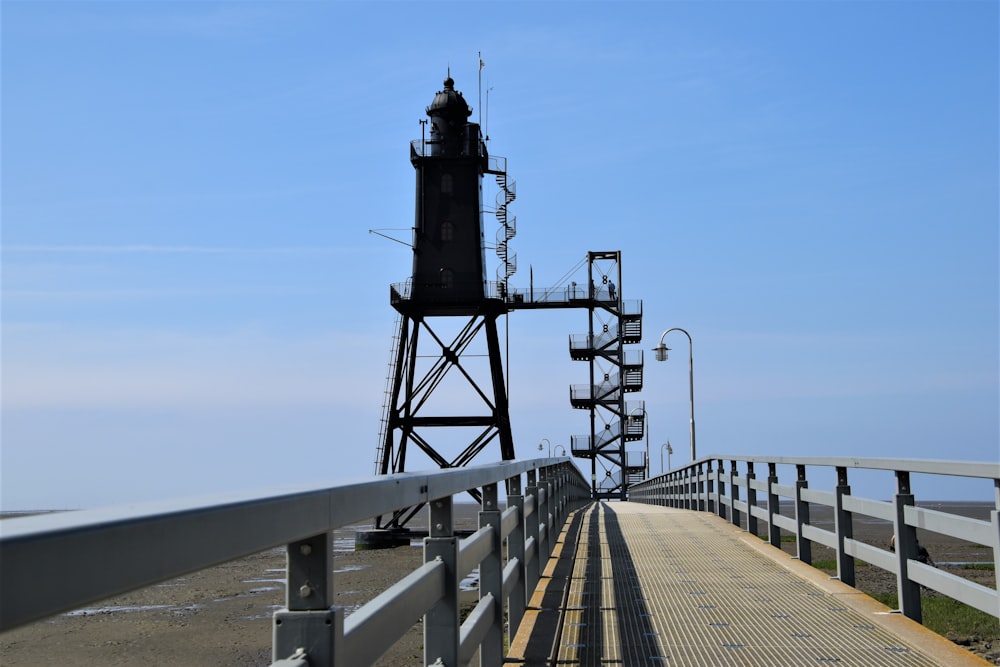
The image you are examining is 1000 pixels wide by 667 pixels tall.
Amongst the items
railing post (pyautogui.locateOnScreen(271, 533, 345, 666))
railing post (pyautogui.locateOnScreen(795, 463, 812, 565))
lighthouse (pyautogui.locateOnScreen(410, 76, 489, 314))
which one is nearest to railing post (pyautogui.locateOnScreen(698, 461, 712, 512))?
railing post (pyautogui.locateOnScreen(795, 463, 812, 565))

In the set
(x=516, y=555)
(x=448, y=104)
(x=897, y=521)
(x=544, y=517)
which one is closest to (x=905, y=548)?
(x=897, y=521)

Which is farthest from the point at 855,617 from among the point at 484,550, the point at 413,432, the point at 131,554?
the point at 413,432

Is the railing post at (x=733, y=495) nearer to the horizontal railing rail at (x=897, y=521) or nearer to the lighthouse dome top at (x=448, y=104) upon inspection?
the horizontal railing rail at (x=897, y=521)

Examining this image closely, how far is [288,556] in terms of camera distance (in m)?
2.54

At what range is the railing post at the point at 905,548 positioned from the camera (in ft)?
24.5

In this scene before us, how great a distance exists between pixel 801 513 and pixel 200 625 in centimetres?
1150

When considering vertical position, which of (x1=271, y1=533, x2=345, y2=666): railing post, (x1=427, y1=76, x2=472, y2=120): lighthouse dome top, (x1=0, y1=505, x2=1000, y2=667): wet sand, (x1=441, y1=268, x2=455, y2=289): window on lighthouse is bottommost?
(x1=0, y1=505, x2=1000, y2=667): wet sand

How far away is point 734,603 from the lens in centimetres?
862

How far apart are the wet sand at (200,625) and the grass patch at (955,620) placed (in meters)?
0.92

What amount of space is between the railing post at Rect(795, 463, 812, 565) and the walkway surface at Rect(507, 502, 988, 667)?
24 cm

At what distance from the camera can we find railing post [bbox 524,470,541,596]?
866cm

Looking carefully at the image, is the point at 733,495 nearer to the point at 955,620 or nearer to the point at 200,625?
the point at 955,620

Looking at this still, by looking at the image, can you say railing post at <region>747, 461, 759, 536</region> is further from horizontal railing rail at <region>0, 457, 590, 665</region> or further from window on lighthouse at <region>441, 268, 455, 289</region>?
window on lighthouse at <region>441, 268, 455, 289</region>

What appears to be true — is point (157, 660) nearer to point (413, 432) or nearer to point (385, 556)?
point (385, 556)
